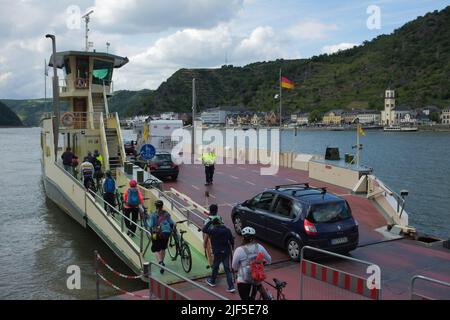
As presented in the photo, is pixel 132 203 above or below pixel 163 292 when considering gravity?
above

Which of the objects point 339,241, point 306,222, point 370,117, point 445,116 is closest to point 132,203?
point 306,222

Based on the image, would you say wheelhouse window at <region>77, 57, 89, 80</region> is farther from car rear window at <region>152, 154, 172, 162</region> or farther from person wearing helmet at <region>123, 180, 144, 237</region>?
person wearing helmet at <region>123, 180, 144, 237</region>

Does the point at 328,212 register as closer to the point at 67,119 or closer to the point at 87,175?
the point at 87,175

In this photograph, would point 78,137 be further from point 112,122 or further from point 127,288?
point 127,288

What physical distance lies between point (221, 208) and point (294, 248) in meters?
5.96

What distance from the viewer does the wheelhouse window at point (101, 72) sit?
25828 mm

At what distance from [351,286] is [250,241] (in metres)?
1.68

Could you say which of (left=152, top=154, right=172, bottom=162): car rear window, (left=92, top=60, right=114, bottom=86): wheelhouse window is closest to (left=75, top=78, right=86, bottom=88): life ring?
(left=92, top=60, right=114, bottom=86): wheelhouse window

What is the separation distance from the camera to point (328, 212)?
9.84 meters

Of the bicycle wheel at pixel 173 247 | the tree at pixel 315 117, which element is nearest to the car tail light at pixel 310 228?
the bicycle wheel at pixel 173 247

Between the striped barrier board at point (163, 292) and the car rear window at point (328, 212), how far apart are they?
4073mm

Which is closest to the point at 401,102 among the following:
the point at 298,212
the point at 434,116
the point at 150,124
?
the point at 434,116

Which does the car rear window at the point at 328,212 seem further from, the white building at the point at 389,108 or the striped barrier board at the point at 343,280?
the white building at the point at 389,108
